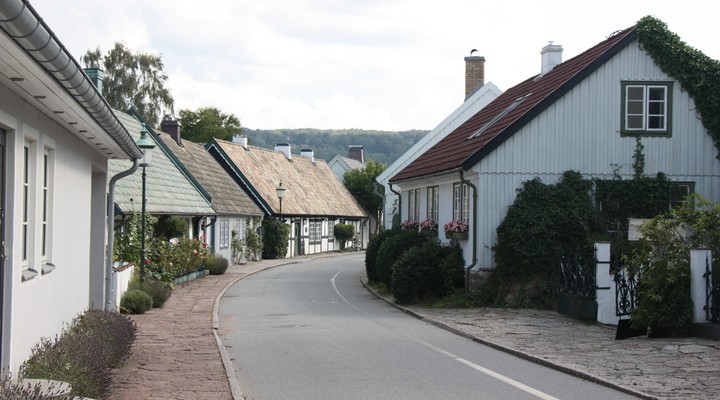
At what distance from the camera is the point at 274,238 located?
166ft

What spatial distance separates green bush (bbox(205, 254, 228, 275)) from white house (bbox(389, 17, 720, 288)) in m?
14.6

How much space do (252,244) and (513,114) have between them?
24531mm

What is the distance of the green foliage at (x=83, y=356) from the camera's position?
786 centimetres

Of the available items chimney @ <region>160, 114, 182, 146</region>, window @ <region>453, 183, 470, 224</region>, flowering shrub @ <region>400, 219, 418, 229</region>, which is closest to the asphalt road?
window @ <region>453, 183, 470, 224</region>

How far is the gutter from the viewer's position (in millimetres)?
5027

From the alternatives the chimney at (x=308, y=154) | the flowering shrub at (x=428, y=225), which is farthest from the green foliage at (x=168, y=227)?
the chimney at (x=308, y=154)

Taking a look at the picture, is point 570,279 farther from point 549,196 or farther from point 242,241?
point 242,241

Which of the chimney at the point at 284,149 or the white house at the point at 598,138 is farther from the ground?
the chimney at the point at 284,149

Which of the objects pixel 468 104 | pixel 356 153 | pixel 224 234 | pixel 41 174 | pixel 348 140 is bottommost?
pixel 224 234

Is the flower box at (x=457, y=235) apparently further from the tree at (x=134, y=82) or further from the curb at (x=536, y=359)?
the tree at (x=134, y=82)

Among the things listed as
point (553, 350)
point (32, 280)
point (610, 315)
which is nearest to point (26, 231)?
point (32, 280)

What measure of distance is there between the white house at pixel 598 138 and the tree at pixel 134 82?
43252mm

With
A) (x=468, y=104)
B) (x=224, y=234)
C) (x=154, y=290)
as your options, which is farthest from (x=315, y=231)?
(x=154, y=290)

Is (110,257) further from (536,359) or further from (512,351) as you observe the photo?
(536,359)
